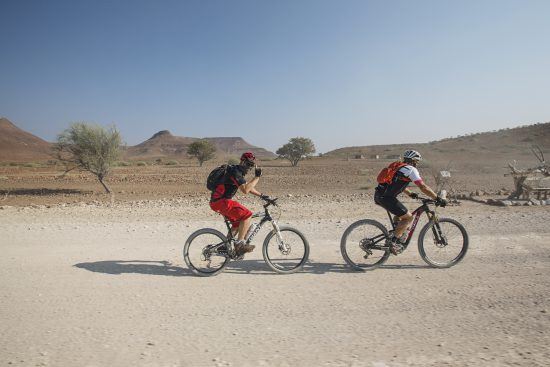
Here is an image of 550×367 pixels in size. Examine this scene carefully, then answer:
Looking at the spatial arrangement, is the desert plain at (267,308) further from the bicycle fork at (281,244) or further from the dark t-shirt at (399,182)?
the dark t-shirt at (399,182)

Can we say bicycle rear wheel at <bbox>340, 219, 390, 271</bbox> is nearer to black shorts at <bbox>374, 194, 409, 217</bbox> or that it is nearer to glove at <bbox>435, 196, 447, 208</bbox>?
black shorts at <bbox>374, 194, 409, 217</bbox>

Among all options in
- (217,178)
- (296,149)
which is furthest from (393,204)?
(296,149)

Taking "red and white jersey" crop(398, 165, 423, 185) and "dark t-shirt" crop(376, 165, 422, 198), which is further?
"dark t-shirt" crop(376, 165, 422, 198)

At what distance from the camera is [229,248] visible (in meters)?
5.94

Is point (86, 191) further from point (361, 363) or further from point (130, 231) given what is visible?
point (361, 363)

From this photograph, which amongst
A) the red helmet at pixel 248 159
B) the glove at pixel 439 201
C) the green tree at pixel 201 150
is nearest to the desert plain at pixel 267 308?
the glove at pixel 439 201

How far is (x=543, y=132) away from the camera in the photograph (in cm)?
6366

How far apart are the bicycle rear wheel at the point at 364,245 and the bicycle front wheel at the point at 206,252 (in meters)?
2.06

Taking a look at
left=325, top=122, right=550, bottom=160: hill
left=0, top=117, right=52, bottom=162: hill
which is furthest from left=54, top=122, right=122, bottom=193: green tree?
left=0, top=117, right=52, bottom=162: hill

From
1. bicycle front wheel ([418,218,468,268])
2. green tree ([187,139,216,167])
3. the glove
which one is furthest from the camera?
green tree ([187,139,216,167])

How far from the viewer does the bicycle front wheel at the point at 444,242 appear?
6172 mm

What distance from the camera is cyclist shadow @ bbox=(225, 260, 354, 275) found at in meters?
5.95

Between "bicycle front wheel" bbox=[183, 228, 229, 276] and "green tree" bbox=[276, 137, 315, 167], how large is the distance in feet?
162

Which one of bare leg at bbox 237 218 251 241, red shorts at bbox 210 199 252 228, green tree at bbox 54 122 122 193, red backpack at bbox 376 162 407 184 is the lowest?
bare leg at bbox 237 218 251 241
